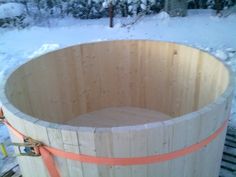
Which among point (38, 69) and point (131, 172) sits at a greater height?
point (38, 69)

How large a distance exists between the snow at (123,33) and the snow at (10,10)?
0.45 metres

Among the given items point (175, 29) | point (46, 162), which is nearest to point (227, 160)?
point (46, 162)

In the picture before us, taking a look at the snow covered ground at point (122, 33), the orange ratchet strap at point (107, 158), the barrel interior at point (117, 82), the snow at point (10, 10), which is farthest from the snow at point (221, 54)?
the snow at point (10, 10)

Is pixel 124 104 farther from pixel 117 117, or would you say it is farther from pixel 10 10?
pixel 10 10

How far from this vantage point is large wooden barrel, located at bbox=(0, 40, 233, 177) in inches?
75.9

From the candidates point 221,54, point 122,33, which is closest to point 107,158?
point 221,54

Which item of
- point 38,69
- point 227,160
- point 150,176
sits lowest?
point 227,160

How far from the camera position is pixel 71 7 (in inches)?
305

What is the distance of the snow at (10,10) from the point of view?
7449 millimetres

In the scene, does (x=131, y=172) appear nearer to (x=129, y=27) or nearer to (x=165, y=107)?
(x=165, y=107)

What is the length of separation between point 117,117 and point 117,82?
0.42m

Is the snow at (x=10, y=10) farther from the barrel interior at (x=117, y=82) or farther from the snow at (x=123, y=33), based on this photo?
the barrel interior at (x=117, y=82)

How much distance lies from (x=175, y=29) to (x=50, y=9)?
10.4 ft

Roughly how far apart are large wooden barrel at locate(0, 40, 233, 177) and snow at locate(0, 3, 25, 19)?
15.3ft
